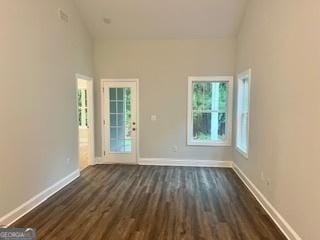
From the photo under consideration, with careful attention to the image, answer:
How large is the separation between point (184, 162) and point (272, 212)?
3267 mm

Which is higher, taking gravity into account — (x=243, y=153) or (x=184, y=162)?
(x=243, y=153)

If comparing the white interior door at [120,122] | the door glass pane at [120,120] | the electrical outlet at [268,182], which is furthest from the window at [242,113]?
the door glass pane at [120,120]

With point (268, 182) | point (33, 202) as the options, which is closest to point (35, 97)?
point (33, 202)

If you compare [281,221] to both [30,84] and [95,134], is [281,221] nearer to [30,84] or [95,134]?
[30,84]

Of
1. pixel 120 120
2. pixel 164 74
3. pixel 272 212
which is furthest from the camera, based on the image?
pixel 120 120

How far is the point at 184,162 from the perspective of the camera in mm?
6812

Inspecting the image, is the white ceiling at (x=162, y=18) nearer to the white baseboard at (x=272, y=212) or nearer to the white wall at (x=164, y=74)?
the white wall at (x=164, y=74)

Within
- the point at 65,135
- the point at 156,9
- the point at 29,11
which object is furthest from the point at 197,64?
the point at 29,11

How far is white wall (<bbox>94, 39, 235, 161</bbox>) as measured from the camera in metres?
6.57

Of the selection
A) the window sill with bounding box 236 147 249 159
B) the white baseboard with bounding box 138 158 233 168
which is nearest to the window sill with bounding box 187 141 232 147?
the white baseboard with bounding box 138 158 233 168

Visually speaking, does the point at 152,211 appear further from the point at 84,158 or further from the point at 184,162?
the point at 84,158

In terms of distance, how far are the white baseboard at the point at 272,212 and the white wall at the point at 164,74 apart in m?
1.86

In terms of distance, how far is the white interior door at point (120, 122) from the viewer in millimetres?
6848

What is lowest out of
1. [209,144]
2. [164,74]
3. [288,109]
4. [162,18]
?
[209,144]
